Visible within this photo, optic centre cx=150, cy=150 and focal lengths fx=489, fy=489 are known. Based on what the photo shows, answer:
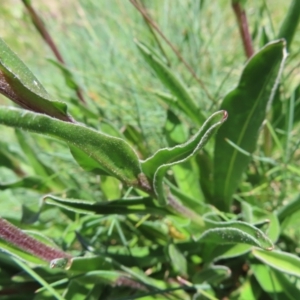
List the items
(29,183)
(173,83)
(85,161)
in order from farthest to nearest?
(29,183) → (173,83) → (85,161)

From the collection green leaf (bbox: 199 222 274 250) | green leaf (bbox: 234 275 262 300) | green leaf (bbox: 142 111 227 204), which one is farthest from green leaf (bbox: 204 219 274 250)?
green leaf (bbox: 234 275 262 300)

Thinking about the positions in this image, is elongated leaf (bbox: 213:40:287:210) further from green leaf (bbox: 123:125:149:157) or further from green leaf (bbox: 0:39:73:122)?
green leaf (bbox: 0:39:73:122)

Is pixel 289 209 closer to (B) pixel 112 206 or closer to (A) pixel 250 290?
(A) pixel 250 290

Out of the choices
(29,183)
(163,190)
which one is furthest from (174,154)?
(29,183)

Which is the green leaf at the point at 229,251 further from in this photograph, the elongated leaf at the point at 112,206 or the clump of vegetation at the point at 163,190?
the elongated leaf at the point at 112,206

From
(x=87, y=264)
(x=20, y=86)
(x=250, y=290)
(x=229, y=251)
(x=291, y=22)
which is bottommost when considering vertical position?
(x=250, y=290)

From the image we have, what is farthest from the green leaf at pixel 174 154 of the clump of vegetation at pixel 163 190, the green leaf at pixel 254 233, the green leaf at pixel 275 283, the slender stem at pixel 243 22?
the slender stem at pixel 243 22
